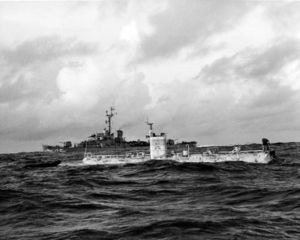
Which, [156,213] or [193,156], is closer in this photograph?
[156,213]

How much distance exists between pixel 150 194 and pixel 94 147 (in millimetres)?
138354

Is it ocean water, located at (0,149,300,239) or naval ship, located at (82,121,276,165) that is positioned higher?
naval ship, located at (82,121,276,165)

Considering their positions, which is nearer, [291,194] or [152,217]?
[152,217]

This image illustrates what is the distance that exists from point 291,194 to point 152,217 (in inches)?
381

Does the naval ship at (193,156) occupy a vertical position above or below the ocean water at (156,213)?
above

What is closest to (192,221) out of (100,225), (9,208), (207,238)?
(207,238)

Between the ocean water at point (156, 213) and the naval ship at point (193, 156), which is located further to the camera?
the naval ship at point (193, 156)

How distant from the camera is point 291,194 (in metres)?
19.6

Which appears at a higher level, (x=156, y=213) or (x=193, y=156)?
(x=193, y=156)

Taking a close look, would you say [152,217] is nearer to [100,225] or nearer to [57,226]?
[100,225]

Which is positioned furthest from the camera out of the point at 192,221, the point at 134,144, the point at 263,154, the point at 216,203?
the point at 134,144

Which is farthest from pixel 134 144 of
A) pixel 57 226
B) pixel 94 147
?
pixel 57 226

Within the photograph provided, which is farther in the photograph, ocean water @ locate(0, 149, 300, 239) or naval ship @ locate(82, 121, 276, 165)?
naval ship @ locate(82, 121, 276, 165)

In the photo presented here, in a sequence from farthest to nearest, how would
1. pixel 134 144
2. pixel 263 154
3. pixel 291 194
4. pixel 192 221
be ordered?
pixel 134 144 < pixel 263 154 < pixel 291 194 < pixel 192 221
